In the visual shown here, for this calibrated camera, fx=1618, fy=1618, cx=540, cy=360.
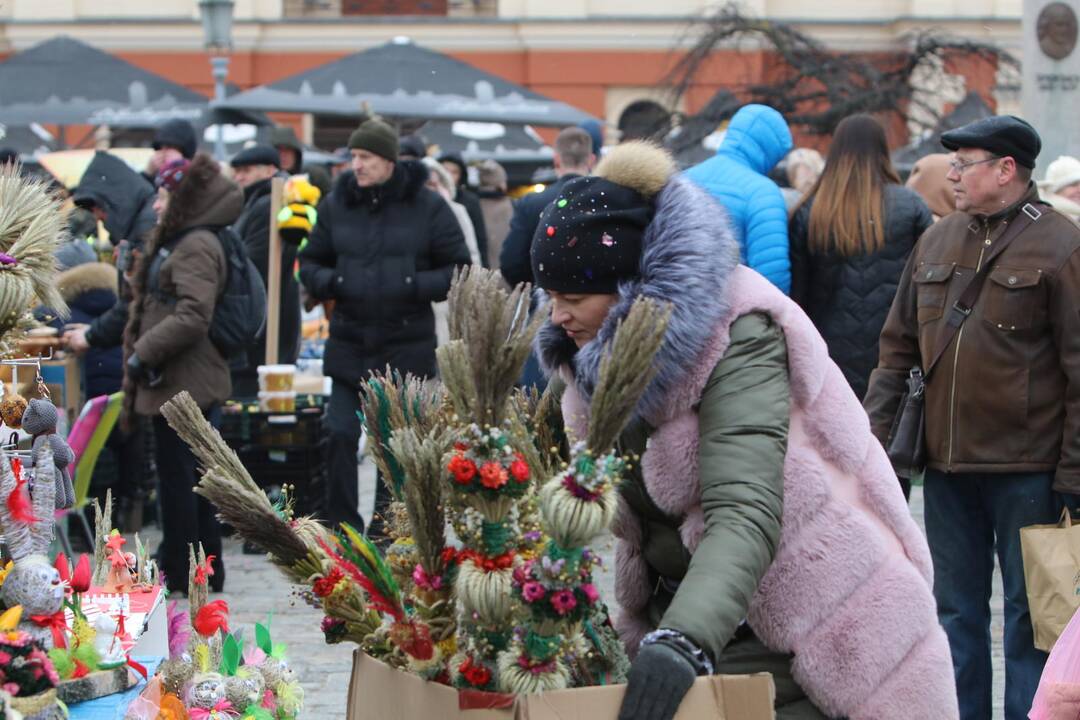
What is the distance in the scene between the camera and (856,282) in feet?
21.0

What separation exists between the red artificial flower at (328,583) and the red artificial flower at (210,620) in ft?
3.03

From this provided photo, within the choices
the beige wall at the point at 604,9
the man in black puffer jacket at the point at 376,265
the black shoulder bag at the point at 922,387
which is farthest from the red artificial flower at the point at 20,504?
the beige wall at the point at 604,9

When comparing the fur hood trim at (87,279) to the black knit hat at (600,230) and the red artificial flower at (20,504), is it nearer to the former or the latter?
the red artificial flower at (20,504)

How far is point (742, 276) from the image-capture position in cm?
294

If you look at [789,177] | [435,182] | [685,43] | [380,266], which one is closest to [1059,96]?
[789,177]

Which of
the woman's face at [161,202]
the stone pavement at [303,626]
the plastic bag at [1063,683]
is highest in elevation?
the woman's face at [161,202]

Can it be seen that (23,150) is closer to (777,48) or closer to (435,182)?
(777,48)

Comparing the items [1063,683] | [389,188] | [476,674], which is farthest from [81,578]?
[389,188]

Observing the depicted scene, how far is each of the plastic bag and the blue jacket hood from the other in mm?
3144

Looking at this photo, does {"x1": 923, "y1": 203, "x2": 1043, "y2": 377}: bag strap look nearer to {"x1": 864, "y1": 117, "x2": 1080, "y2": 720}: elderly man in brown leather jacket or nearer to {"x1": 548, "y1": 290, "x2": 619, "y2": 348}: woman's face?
{"x1": 864, "y1": 117, "x2": 1080, "y2": 720}: elderly man in brown leather jacket

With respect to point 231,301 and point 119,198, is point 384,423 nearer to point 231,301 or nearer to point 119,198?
point 231,301

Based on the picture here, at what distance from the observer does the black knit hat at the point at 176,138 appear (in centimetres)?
809

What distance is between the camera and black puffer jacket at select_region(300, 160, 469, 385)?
302 inches

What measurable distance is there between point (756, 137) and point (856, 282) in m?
0.73
